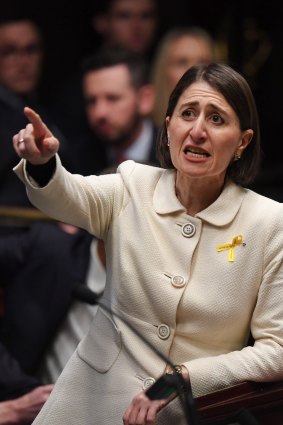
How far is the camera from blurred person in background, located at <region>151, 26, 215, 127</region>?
4.56m

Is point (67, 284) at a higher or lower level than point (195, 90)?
lower

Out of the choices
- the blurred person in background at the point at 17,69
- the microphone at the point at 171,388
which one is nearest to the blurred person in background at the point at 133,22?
the blurred person in background at the point at 17,69

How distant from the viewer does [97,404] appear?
7.78ft

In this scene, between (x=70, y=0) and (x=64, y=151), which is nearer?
(x=64, y=151)

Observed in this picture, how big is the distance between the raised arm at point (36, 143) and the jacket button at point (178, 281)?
355 millimetres

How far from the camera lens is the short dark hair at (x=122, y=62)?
429 cm

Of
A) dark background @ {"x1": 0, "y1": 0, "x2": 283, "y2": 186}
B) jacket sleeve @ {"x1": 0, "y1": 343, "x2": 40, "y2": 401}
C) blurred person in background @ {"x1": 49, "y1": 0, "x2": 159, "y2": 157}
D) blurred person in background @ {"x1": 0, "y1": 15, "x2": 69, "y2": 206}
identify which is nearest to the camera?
jacket sleeve @ {"x1": 0, "y1": 343, "x2": 40, "y2": 401}

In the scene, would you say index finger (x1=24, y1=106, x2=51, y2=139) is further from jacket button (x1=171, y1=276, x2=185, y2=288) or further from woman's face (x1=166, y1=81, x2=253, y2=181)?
jacket button (x1=171, y1=276, x2=185, y2=288)

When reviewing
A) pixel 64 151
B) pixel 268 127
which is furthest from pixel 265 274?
pixel 268 127

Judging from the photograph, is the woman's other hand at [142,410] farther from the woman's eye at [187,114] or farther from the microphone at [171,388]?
the woman's eye at [187,114]

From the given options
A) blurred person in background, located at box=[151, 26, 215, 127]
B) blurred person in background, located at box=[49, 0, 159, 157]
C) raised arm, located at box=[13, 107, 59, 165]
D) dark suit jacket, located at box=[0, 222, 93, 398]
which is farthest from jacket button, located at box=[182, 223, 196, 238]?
blurred person in background, located at box=[49, 0, 159, 157]

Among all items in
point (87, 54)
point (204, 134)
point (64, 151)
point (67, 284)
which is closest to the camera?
point (204, 134)

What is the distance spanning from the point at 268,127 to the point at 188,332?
3.30 m

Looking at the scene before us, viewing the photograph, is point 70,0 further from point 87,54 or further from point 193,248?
point 193,248
